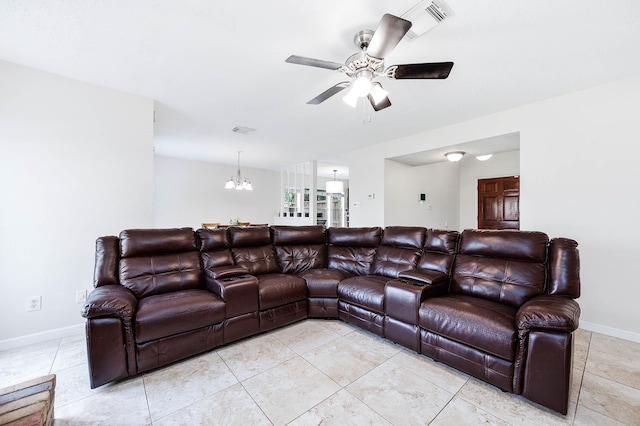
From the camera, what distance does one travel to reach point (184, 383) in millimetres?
1825

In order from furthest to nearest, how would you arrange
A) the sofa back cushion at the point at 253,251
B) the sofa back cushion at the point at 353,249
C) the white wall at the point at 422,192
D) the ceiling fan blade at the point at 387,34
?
1. the white wall at the point at 422,192
2. the sofa back cushion at the point at 353,249
3. the sofa back cushion at the point at 253,251
4. the ceiling fan blade at the point at 387,34

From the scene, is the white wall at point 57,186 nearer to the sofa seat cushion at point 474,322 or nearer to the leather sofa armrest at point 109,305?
the leather sofa armrest at point 109,305

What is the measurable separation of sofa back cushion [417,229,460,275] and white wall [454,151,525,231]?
3.80 meters

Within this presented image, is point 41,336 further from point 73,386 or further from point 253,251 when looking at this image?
point 253,251

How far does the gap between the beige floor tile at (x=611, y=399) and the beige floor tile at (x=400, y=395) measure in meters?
0.88

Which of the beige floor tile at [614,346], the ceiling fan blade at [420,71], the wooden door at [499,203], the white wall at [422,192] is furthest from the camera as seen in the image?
the wooden door at [499,203]

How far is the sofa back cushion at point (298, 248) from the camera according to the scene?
332 cm

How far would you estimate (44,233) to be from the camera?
249cm

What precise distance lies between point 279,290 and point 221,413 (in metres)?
1.19

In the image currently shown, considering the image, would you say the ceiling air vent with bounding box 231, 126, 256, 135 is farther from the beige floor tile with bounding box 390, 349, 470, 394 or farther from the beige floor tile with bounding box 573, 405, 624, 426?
the beige floor tile with bounding box 573, 405, 624, 426

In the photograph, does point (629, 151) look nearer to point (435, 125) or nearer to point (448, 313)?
point (435, 125)

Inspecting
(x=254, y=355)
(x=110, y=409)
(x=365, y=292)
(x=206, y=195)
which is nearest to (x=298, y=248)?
(x=365, y=292)

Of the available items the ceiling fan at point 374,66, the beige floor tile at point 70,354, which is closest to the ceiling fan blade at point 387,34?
the ceiling fan at point 374,66

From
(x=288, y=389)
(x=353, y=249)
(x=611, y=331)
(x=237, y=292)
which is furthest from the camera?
(x=353, y=249)
